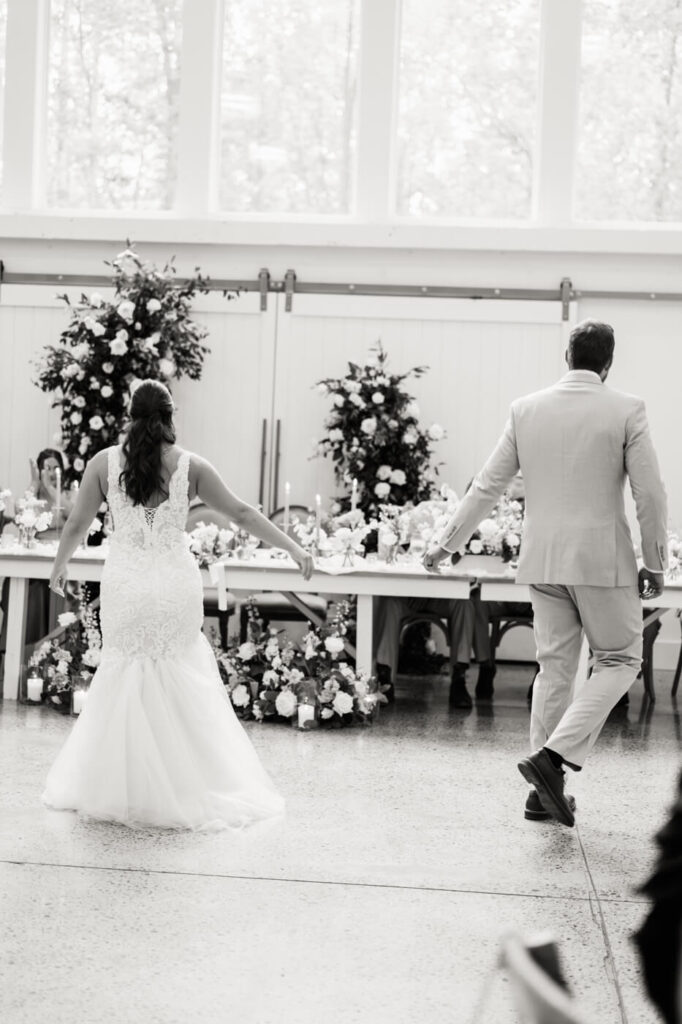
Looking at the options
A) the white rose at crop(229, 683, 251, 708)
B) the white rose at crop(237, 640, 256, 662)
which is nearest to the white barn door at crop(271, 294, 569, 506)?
the white rose at crop(237, 640, 256, 662)

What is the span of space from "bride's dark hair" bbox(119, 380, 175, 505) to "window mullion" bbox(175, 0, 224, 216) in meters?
6.02

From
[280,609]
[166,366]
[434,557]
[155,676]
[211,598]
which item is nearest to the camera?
A: [155,676]

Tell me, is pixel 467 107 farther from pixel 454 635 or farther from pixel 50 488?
pixel 454 635

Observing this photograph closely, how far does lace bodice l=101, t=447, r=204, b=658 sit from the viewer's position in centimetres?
502

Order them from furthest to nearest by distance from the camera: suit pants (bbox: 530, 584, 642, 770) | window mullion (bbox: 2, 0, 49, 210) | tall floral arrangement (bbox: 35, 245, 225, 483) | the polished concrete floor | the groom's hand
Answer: window mullion (bbox: 2, 0, 49, 210), tall floral arrangement (bbox: 35, 245, 225, 483), the groom's hand, suit pants (bbox: 530, 584, 642, 770), the polished concrete floor

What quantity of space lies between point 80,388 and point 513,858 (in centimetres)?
622

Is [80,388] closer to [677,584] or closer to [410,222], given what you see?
[410,222]

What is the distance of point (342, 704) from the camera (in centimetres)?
689

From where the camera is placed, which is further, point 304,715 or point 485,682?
point 485,682

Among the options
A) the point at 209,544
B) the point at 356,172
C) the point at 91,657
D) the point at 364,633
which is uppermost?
the point at 356,172

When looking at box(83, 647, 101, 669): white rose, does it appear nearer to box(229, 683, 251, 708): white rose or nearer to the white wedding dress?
box(229, 683, 251, 708): white rose

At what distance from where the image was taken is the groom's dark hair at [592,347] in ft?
16.1

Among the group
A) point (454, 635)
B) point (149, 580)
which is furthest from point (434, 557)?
point (454, 635)

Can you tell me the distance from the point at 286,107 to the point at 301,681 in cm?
581
